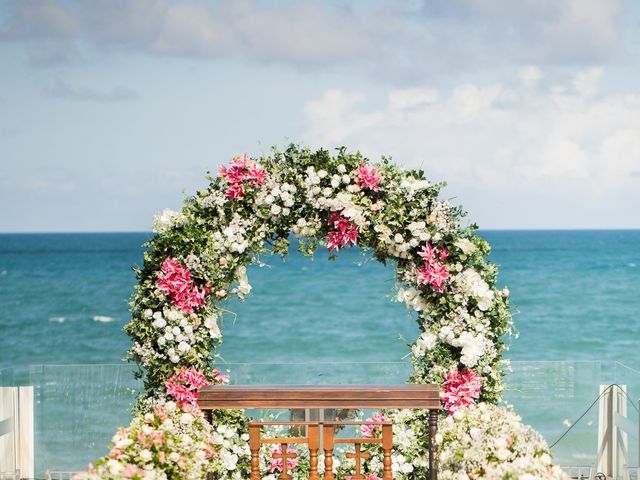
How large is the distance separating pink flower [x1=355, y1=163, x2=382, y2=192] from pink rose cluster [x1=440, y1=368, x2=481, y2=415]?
136cm

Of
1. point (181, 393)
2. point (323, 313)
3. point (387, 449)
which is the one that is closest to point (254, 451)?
point (181, 393)

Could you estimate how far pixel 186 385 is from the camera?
Answer: 690 centimetres

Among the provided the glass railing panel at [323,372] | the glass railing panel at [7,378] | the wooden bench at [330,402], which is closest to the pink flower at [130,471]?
the wooden bench at [330,402]

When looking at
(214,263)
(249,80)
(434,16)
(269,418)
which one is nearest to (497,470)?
(214,263)

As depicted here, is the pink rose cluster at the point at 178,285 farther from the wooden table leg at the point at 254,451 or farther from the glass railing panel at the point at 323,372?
the glass railing panel at the point at 323,372

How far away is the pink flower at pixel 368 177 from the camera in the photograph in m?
6.92

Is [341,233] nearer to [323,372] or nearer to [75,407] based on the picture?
[323,372]

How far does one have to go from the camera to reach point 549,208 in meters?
39.0

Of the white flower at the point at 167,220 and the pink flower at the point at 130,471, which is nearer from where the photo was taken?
the pink flower at the point at 130,471

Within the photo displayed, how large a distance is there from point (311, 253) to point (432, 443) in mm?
1548

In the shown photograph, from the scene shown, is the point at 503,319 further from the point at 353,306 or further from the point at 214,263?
the point at 353,306

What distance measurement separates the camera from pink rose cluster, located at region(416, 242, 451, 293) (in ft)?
22.5

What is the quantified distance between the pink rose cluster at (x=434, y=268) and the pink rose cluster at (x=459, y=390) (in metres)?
0.59

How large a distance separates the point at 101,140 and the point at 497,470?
35.2m
